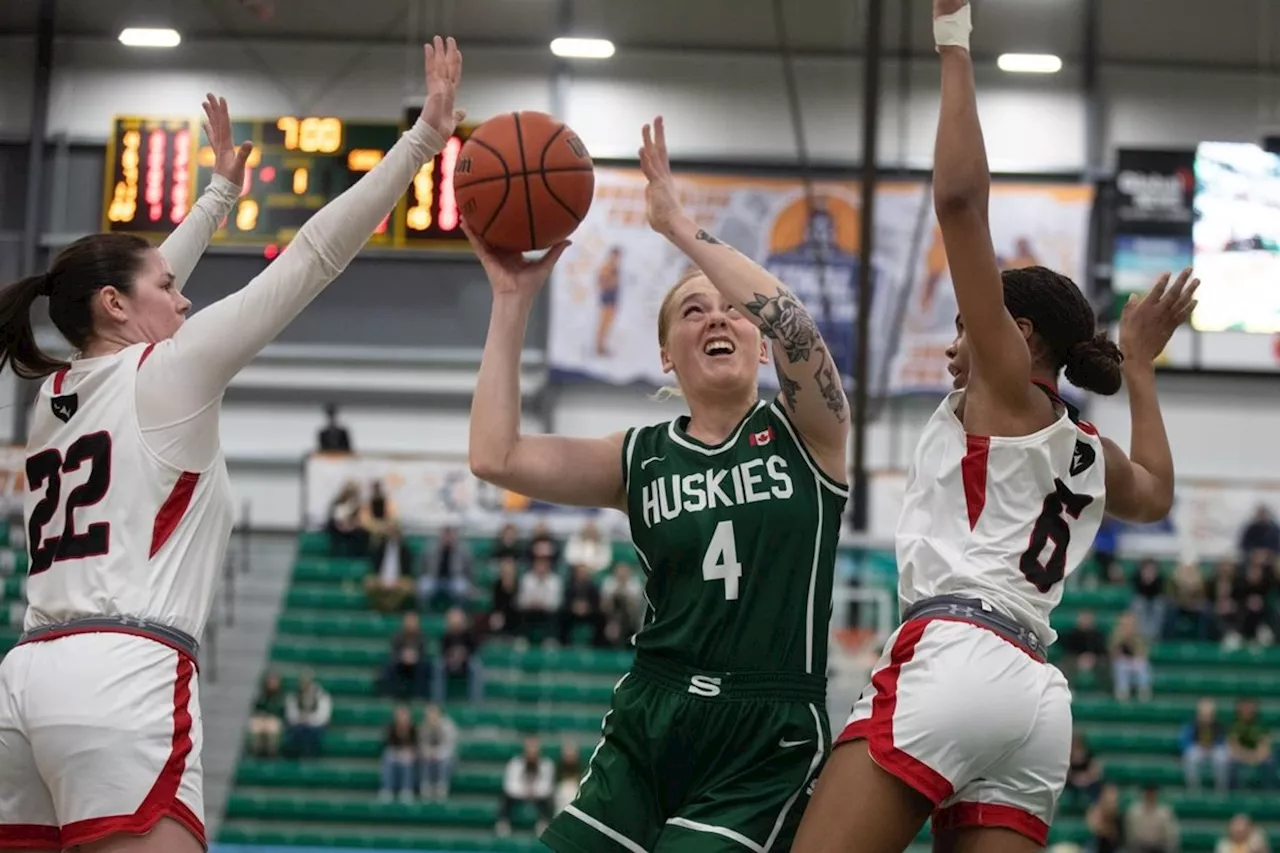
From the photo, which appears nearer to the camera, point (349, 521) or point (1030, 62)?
point (349, 521)

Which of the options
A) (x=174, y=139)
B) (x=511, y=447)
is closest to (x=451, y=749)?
(x=174, y=139)

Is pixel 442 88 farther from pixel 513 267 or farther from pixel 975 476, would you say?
pixel 975 476

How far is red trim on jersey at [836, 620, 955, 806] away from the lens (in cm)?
332

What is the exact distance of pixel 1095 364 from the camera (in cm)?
362

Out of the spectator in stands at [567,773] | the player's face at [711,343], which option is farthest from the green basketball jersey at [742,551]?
the spectator in stands at [567,773]

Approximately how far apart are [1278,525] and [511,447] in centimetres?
1698

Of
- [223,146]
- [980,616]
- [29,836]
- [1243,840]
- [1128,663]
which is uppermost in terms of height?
[223,146]

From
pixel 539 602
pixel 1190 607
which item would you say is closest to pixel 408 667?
pixel 539 602

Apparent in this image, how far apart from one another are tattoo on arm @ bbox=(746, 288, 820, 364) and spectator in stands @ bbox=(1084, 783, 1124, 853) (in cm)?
1173

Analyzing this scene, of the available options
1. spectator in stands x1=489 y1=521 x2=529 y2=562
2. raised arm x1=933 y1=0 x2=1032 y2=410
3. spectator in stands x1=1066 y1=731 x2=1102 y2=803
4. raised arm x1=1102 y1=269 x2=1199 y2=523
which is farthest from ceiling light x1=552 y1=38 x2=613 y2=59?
raised arm x1=933 y1=0 x2=1032 y2=410

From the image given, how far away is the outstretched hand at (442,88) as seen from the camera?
398 cm

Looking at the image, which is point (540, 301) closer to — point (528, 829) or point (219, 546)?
point (528, 829)

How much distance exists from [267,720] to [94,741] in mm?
12978

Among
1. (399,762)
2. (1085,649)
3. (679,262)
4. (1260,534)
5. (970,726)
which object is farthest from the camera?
(679,262)
